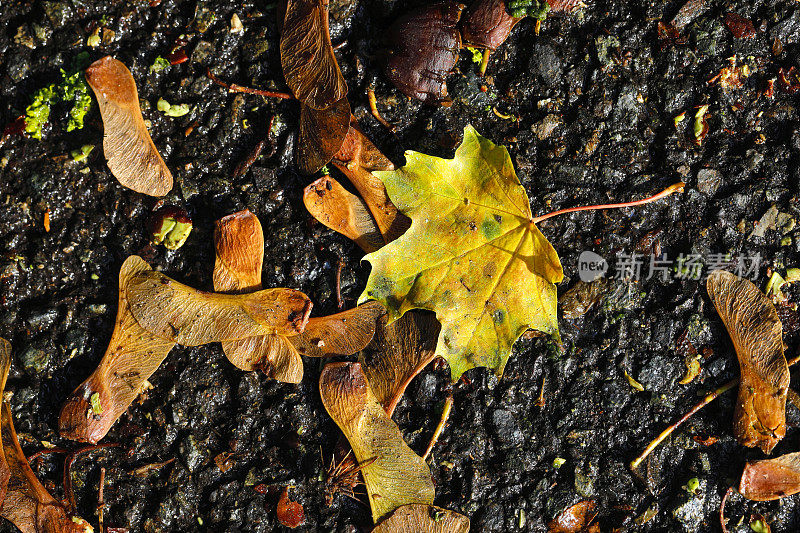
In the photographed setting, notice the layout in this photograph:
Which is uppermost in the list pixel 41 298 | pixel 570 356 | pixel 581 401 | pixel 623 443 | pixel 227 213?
pixel 227 213

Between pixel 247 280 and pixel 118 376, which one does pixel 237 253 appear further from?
pixel 118 376

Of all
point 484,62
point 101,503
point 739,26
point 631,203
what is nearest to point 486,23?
point 484,62

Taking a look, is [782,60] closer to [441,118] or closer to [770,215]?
[770,215]

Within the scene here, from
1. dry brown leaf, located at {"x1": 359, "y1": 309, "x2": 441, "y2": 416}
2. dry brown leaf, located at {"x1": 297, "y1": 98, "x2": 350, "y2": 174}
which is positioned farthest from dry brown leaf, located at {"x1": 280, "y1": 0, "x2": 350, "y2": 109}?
dry brown leaf, located at {"x1": 359, "y1": 309, "x2": 441, "y2": 416}

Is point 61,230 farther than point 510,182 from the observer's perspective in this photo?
Yes

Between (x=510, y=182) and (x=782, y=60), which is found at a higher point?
(x=782, y=60)

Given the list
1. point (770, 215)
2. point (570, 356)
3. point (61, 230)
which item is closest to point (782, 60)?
point (770, 215)
